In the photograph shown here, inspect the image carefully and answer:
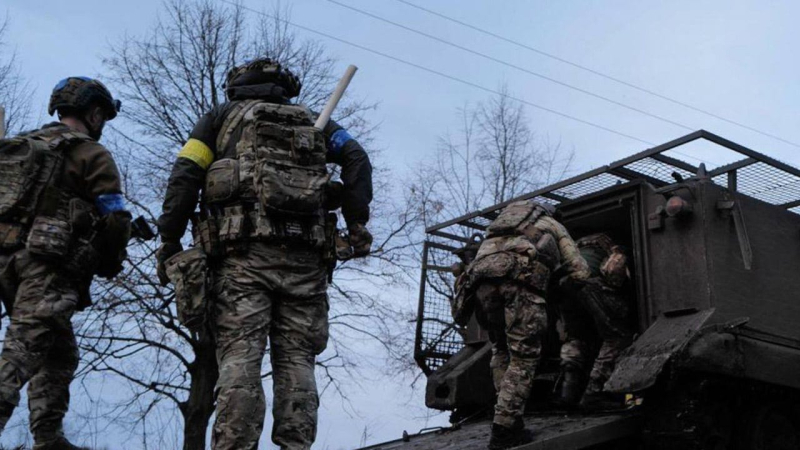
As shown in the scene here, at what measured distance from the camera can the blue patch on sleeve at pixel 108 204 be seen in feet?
17.1

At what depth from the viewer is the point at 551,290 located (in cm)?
726

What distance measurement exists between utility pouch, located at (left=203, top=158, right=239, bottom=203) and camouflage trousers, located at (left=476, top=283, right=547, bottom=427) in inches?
89.8

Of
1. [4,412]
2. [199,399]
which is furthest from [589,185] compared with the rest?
[199,399]

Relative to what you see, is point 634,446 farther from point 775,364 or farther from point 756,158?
point 756,158

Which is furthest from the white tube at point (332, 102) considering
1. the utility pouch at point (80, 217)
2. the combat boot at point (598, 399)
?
the combat boot at point (598, 399)

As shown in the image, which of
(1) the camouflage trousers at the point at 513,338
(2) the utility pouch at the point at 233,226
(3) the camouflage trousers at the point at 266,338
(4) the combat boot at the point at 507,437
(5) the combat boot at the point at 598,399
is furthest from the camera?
(5) the combat boot at the point at 598,399

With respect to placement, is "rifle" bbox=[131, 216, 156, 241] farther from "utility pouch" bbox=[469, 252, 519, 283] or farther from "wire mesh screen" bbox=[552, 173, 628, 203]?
"wire mesh screen" bbox=[552, 173, 628, 203]

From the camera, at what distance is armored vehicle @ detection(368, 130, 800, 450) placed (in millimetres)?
5801

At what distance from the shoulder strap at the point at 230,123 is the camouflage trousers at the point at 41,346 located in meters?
1.19

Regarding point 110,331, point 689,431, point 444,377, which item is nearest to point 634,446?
point 689,431

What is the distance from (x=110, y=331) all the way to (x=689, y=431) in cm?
1182

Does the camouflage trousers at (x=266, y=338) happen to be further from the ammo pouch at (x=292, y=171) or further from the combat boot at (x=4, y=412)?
the combat boot at (x=4, y=412)

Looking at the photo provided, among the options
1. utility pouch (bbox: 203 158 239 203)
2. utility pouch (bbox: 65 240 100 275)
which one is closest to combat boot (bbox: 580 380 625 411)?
utility pouch (bbox: 203 158 239 203)

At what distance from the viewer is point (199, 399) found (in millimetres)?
14875
